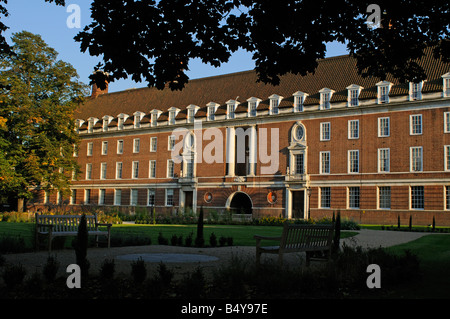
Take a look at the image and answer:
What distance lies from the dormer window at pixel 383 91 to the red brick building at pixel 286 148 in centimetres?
8

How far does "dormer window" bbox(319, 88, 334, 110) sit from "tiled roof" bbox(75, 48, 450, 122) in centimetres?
45

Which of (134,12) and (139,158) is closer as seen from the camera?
(134,12)

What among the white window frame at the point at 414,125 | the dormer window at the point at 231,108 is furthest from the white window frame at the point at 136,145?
the white window frame at the point at 414,125

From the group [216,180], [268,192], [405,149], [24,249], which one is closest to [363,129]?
[405,149]

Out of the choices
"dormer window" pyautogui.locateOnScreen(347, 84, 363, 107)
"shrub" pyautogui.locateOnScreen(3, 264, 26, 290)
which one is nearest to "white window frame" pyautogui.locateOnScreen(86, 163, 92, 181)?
"dormer window" pyautogui.locateOnScreen(347, 84, 363, 107)

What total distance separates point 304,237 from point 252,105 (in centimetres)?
3862

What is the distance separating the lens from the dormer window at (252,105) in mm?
47438

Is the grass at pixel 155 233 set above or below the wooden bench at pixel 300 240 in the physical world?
below

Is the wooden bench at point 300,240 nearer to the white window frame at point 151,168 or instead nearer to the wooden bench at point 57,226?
the wooden bench at point 57,226

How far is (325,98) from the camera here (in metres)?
43.5

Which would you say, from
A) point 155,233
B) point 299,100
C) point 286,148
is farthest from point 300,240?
point 299,100
